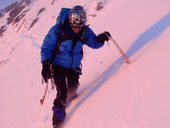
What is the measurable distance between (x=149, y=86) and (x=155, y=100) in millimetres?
574

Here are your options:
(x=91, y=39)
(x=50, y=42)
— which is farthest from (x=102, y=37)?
(x=50, y=42)

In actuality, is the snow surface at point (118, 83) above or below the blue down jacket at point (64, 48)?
below

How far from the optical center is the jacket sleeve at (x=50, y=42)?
6953 mm

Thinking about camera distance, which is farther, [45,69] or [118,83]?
[118,83]

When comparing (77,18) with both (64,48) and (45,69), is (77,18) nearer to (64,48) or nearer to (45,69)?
(64,48)

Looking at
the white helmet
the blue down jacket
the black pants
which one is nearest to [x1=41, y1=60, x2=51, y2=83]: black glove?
the blue down jacket

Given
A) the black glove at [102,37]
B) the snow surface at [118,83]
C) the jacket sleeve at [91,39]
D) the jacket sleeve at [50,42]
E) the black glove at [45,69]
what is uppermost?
the jacket sleeve at [50,42]

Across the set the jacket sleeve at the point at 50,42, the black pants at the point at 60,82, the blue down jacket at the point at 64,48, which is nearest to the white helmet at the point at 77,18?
the blue down jacket at the point at 64,48

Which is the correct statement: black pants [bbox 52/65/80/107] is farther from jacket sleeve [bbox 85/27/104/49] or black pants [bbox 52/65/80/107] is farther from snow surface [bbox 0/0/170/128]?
jacket sleeve [bbox 85/27/104/49]

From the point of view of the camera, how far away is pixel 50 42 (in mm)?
6980

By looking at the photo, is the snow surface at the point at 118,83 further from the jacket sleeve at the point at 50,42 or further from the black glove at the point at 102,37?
the jacket sleeve at the point at 50,42

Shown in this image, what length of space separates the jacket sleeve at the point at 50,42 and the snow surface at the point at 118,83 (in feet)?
4.58

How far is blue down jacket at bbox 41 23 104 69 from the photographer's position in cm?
698

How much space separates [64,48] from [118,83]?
4.42 feet
